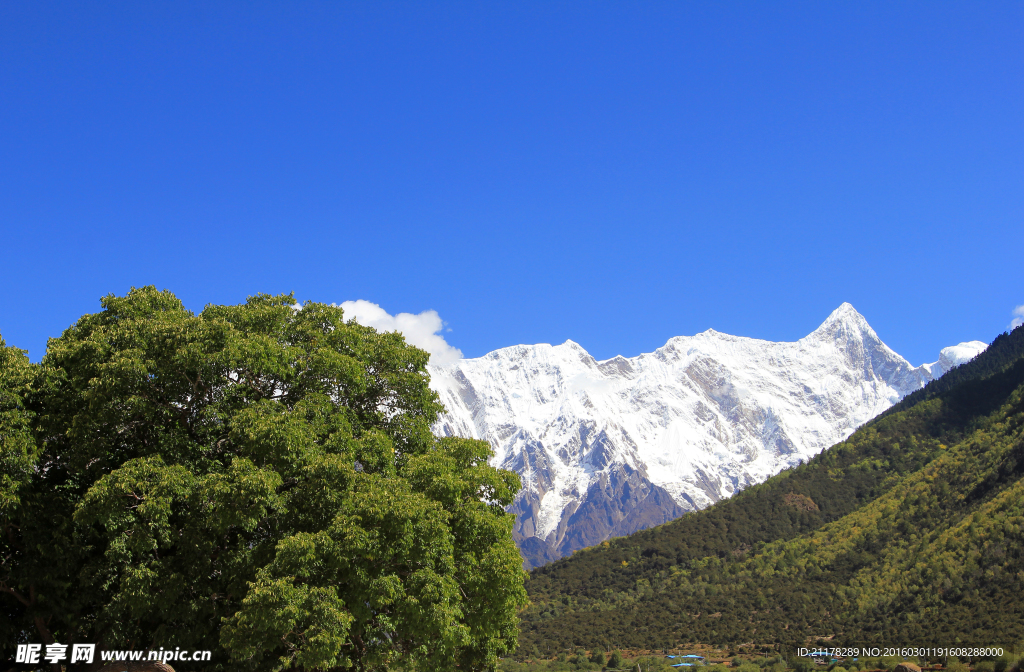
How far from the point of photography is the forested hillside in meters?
68.4

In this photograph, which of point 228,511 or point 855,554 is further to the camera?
point 855,554

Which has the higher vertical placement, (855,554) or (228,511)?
(855,554)

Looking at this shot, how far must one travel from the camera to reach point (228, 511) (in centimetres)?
1903

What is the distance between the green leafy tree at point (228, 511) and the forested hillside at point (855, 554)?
5021cm

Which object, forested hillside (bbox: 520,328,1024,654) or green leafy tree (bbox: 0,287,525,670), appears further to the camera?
forested hillside (bbox: 520,328,1024,654)

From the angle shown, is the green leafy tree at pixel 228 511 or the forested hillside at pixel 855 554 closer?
the green leafy tree at pixel 228 511

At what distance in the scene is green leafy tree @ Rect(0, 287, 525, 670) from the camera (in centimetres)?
1905

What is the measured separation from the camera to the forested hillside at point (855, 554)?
2692 inches

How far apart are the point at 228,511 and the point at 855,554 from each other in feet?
311

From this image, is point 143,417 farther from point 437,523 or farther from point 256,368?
point 437,523

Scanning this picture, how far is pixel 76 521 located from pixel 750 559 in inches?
4378

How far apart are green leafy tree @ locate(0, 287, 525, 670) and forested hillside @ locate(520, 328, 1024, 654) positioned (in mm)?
50214

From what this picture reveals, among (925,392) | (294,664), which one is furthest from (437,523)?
(925,392)

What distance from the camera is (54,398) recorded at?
71.1ft
